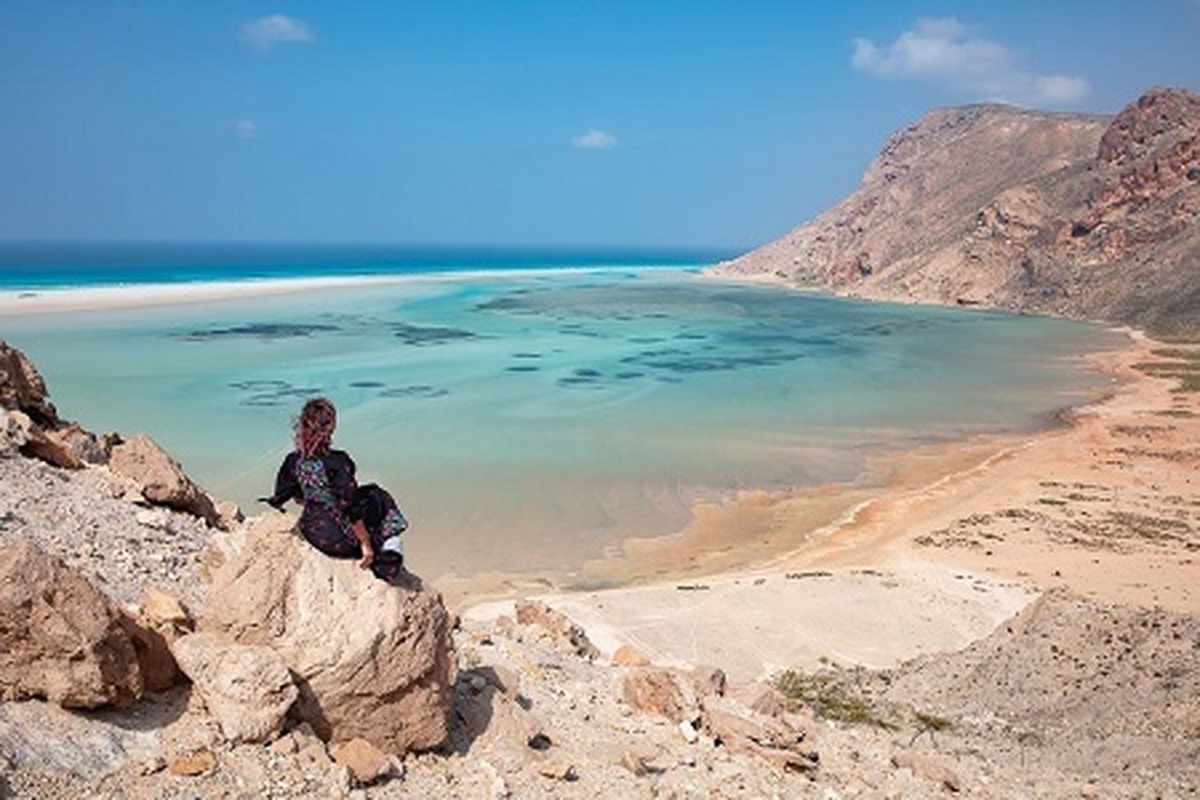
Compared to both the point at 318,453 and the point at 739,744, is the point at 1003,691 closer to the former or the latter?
the point at 739,744

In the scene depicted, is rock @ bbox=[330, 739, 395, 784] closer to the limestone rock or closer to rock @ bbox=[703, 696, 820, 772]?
rock @ bbox=[703, 696, 820, 772]

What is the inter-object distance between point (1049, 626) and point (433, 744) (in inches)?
444

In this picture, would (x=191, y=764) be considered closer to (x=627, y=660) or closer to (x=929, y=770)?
(x=627, y=660)

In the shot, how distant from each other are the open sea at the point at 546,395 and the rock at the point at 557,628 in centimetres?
377

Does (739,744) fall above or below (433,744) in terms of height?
below

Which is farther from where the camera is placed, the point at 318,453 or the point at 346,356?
the point at 346,356

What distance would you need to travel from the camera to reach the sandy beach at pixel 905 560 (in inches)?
649

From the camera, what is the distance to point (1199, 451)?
3262 cm

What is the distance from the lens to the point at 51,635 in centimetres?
556

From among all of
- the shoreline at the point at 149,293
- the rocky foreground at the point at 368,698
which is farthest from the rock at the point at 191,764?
the shoreline at the point at 149,293

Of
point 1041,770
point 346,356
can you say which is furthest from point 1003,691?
point 346,356

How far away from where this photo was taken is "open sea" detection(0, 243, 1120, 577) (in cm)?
2598

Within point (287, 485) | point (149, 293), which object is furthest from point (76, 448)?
point (149, 293)

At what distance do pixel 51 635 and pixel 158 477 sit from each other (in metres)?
5.09
